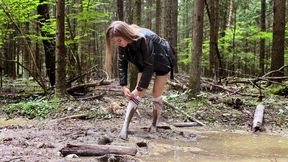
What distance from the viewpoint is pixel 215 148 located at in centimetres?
537

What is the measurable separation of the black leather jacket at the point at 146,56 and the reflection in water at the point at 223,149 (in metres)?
0.99

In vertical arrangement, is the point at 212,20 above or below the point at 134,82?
above

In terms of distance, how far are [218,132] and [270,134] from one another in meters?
0.94

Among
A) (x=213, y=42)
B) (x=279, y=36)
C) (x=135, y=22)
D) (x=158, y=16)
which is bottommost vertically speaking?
(x=213, y=42)

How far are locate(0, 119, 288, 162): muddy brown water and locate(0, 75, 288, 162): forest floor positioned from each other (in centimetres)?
10

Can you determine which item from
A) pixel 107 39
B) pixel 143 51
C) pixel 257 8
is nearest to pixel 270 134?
pixel 143 51

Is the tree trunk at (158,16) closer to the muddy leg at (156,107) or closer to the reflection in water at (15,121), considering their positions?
the reflection in water at (15,121)

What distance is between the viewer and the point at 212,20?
1515 cm

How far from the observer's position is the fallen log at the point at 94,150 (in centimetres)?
420

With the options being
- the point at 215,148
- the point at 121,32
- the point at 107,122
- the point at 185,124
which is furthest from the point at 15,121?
the point at 215,148

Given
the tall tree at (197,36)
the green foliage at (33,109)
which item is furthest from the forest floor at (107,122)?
the tall tree at (197,36)

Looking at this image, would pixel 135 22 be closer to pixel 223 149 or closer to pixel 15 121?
pixel 15 121

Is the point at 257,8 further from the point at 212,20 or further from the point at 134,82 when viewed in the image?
the point at 134,82

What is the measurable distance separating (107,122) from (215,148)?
243 centimetres
